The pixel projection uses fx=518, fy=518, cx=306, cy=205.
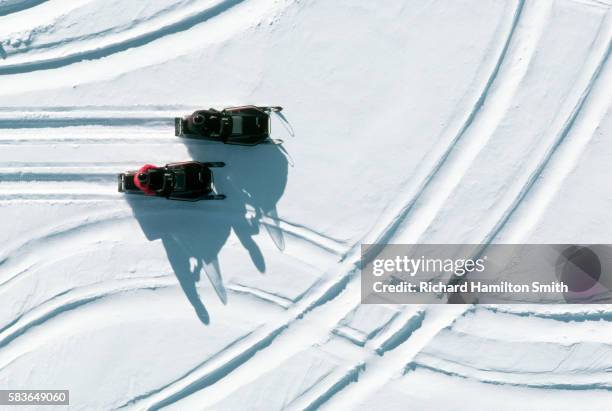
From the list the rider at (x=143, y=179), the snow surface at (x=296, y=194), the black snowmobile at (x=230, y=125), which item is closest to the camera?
the rider at (x=143, y=179)

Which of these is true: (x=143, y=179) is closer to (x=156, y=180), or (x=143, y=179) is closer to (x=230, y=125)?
(x=156, y=180)

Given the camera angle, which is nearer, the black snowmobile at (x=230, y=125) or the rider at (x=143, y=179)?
the rider at (x=143, y=179)

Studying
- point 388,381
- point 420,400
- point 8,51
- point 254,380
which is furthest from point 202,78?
point 420,400

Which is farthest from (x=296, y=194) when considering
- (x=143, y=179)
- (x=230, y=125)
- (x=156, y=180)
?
(x=143, y=179)

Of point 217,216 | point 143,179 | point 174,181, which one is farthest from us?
point 217,216

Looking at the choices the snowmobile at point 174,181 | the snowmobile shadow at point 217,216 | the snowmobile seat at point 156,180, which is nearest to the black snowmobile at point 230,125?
the snowmobile shadow at point 217,216

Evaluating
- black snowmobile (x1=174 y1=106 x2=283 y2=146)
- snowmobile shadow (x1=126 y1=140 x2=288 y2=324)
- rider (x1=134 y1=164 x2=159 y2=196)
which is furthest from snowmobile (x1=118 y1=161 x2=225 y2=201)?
black snowmobile (x1=174 y1=106 x2=283 y2=146)

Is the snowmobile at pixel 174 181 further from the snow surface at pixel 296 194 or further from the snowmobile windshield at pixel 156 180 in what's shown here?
the snow surface at pixel 296 194

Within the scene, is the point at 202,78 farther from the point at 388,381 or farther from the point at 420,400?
the point at 420,400
